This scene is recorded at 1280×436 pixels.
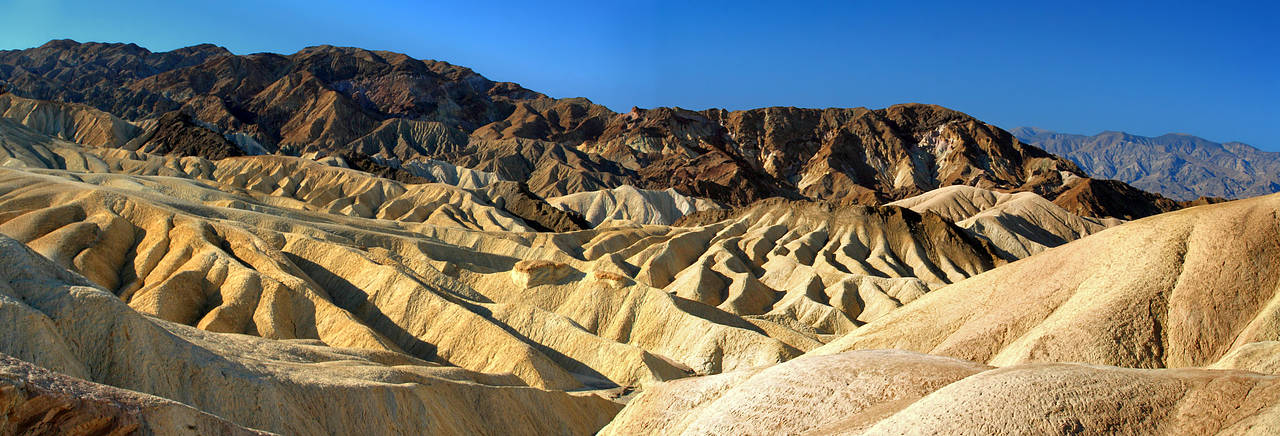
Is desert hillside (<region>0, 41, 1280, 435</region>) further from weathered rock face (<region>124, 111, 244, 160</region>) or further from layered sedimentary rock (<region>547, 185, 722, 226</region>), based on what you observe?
layered sedimentary rock (<region>547, 185, 722, 226</region>)

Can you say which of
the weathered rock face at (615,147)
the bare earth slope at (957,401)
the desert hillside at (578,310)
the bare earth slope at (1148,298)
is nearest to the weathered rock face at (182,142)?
the desert hillside at (578,310)

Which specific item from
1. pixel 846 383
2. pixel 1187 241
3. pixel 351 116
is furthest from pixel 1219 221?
pixel 351 116

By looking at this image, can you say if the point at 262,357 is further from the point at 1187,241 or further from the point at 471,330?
the point at 1187,241

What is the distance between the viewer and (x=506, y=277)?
56188mm

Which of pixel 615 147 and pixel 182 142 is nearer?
pixel 182 142

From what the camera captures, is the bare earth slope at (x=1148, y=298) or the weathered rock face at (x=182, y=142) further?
the weathered rock face at (x=182, y=142)

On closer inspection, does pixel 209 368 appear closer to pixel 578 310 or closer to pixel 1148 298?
pixel 1148 298

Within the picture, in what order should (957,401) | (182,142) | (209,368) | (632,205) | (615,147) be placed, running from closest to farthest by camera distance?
(957,401) → (209,368) → (182,142) → (632,205) → (615,147)

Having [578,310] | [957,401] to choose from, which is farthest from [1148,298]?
[578,310]

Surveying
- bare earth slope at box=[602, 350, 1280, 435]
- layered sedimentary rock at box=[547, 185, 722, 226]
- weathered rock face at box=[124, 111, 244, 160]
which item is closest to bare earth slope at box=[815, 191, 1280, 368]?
bare earth slope at box=[602, 350, 1280, 435]

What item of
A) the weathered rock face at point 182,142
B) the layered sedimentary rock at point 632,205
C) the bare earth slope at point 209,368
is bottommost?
the bare earth slope at point 209,368

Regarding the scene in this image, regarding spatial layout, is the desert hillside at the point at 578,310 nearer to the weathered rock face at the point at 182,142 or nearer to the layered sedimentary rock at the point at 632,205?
the weathered rock face at the point at 182,142

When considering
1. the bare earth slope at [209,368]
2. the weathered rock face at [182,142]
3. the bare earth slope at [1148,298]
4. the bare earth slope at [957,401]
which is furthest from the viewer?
the weathered rock face at [182,142]

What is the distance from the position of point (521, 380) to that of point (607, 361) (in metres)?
7.22
